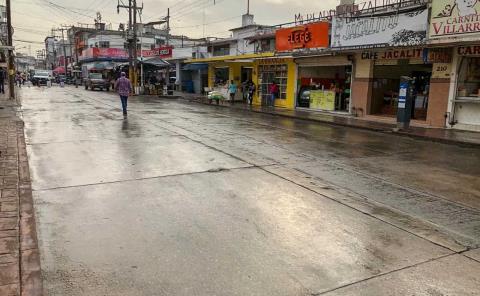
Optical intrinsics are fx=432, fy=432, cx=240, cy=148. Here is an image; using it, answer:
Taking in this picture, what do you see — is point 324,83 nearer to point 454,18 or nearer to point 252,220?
point 454,18

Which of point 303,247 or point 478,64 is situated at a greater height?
point 478,64

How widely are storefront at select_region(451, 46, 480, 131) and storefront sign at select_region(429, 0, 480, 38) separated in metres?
1.33

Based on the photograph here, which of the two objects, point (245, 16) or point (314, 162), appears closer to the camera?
point (314, 162)

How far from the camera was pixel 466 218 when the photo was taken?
19.9ft

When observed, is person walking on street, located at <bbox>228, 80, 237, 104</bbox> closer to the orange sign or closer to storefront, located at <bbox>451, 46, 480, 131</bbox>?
the orange sign

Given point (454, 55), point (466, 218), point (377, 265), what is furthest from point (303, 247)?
point (454, 55)

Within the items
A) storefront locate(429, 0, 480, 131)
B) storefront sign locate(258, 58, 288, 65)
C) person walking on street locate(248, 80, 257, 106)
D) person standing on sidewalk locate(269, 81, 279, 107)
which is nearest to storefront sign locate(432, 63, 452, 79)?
storefront locate(429, 0, 480, 131)

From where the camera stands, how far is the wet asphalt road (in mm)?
4070

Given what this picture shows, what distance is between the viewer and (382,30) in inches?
721

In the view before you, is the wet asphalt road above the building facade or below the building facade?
below

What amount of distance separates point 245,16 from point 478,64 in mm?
31669

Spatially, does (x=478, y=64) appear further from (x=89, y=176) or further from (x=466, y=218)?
(x=89, y=176)

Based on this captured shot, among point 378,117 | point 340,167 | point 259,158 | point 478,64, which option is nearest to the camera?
point 340,167

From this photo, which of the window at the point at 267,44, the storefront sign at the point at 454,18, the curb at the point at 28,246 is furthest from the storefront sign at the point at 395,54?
the curb at the point at 28,246
